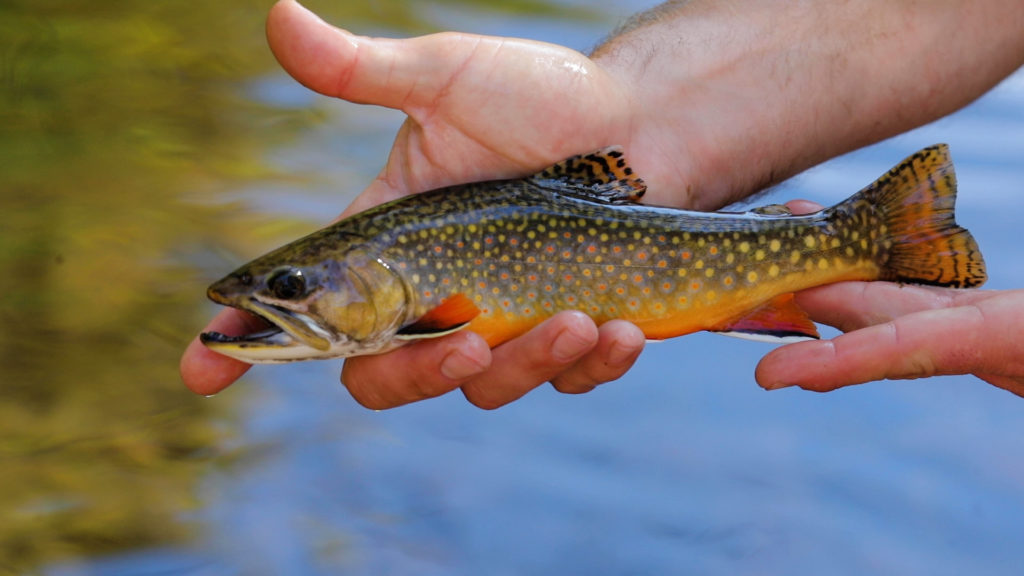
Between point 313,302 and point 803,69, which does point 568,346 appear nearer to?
point 313,302

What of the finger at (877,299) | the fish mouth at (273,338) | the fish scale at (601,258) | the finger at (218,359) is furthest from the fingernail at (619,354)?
the finger at (218,359)

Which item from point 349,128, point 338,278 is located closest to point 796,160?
point 338,278

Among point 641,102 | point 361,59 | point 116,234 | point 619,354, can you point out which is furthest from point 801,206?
point 116,234

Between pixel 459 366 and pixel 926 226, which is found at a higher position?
pixel 926 226

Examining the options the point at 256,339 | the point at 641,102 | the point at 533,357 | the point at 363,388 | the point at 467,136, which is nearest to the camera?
the point at 256,339

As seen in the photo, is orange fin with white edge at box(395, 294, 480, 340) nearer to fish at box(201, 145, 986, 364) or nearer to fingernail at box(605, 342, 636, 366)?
fish at box(201, 145, 986, 364)

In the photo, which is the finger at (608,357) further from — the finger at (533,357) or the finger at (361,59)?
the finger at (361,59)

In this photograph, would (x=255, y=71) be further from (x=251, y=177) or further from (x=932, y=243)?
(x=932, y=243)
